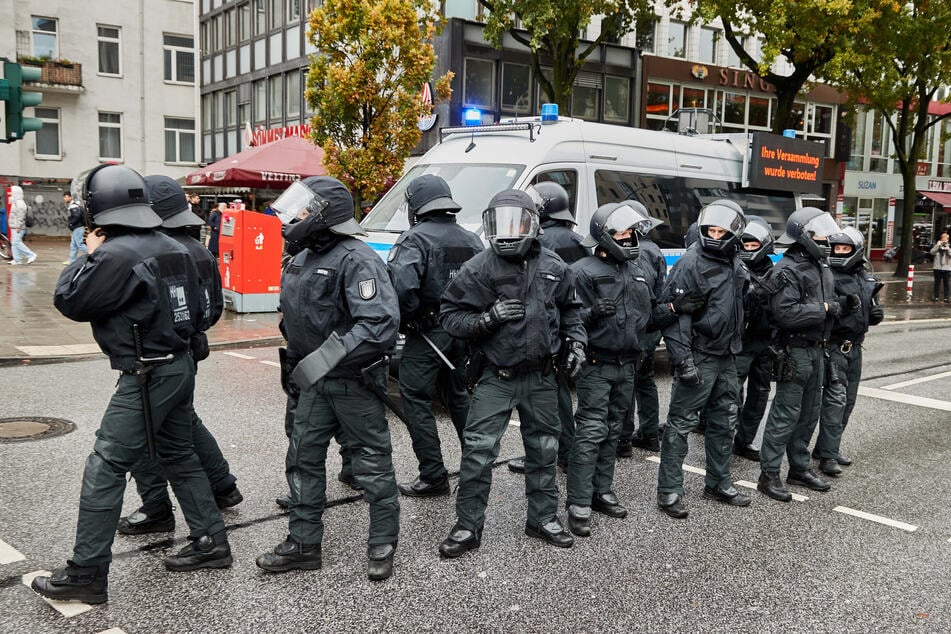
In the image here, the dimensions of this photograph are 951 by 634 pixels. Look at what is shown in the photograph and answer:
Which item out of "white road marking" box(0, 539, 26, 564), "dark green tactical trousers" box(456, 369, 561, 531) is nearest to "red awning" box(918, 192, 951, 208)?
"dark green tactical trousers" box(456, 369, 561, 531)

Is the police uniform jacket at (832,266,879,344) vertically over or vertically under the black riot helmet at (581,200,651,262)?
under

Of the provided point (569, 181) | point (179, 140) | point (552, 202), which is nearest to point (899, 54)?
point (569, 181)

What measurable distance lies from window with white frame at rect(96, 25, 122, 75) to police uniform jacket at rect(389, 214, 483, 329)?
32142 millimetres

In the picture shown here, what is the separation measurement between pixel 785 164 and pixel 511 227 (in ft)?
26.6

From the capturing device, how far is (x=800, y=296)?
573 centimetres

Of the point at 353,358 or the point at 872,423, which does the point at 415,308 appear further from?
the point at 872,423

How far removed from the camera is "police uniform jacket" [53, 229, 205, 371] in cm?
375

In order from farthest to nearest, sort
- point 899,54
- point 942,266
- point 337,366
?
point 942,266 < point 899,54 < point 337,366

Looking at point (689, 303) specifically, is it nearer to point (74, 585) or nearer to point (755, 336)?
point (755, 336)

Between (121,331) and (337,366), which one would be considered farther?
(337,366)

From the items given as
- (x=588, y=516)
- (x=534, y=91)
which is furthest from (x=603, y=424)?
Result: (x=534, y=91)

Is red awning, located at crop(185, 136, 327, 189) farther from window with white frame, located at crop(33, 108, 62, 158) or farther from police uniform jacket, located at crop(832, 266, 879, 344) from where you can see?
window with white frame, located at crop(33, 108, 62, 158)

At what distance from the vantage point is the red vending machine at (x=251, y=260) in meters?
13.6

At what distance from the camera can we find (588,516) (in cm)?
497
